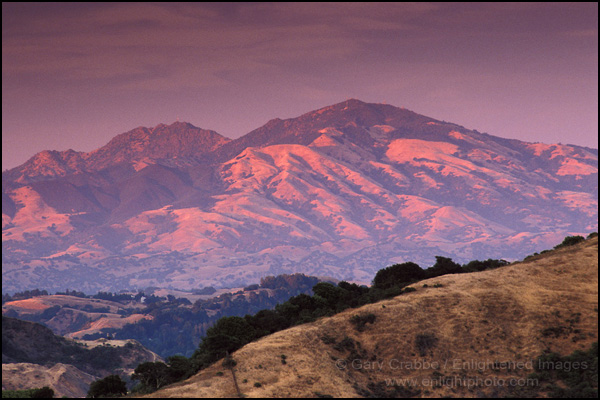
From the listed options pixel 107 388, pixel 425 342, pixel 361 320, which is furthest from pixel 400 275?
pixel 107 388

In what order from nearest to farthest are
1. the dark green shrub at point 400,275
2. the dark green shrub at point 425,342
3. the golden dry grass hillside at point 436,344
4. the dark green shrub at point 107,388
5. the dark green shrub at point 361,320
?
the golden dry grass hillside at point 436,344
the dark green shrub at point 425,342
the dark green shrub at point 361,320
the dark green shrub at point 107,388
the dark green shrub at point 400,275

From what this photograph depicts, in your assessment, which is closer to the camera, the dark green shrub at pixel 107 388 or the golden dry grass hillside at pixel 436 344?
the golden dry grass hillside at pixel 436 344

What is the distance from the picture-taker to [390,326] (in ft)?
370

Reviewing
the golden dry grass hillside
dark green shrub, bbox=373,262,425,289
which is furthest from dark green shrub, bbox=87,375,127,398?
dark green shrub, bbox=373,262,425,289

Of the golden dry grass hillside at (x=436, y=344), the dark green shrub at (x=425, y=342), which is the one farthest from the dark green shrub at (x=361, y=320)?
the dark green shrub at (x=425, y=342)

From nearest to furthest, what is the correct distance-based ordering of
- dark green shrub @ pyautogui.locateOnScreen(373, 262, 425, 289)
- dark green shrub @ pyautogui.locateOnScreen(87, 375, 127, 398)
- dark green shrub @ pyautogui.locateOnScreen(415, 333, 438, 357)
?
dark green shrub @ pyautogui.locateOnScreen(415, 333, 438, 357), dark green shrub @ pyautogui.locateOnScreen(87, 375, 127, 398), dark green shrub @ pyautogui.locateOnScreen(373, 262, 425, 289)

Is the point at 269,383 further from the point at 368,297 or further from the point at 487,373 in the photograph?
the point at 368,297

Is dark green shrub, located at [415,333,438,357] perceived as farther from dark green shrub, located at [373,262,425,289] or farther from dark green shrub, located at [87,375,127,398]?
dark green shrub, located at [87,375,127,398]

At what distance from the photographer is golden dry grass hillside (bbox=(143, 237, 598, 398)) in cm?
9494

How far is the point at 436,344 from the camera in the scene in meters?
106

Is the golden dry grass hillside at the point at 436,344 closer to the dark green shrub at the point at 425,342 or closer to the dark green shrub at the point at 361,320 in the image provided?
the dark green shrub at the point at 425,342

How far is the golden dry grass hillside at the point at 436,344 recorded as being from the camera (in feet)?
311

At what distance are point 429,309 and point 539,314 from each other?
18.9 m

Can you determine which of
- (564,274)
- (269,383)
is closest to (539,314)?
(564,274)
